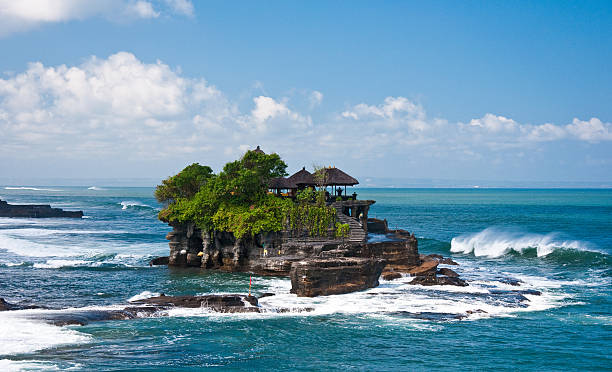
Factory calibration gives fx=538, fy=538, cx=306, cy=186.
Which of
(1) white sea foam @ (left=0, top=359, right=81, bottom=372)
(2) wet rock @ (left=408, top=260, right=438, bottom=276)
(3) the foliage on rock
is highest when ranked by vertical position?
(3) the foliage on rock

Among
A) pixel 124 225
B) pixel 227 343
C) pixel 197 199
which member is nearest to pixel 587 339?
pixel 227 343

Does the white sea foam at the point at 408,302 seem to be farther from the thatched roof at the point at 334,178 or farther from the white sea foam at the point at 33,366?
the thatched roof at the point at 334,178

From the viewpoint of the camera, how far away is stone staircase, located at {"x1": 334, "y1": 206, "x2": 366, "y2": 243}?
153ft

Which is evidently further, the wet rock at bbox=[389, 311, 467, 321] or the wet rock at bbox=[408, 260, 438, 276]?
the wet rock at bbox=[408, 260, 438, 276]

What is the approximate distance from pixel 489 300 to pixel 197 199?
2661 cm

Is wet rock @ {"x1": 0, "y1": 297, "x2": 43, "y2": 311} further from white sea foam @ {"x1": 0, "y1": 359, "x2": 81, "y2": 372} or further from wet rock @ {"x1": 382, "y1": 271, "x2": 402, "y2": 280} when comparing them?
wet rock @ {"x1": 382, "y1": 271, "x2": 402, "y2": 280}

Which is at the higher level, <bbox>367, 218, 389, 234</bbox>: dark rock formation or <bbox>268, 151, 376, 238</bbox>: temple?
<bbox>268, 151, 376, 238</bbox>: temple

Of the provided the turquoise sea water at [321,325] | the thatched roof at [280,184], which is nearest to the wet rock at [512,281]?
the turquoise sea water at [321,325]

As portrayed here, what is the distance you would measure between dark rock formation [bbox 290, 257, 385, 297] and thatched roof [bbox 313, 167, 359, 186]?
13397 millimetres

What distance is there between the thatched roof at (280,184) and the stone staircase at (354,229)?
514 cm

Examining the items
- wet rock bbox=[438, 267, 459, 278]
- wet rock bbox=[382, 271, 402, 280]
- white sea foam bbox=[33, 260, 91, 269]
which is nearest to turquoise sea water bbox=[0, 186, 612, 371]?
white sea foam bbox=[33, 260, 91, 269]

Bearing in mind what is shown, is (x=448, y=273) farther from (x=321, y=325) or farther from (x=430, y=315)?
(x=321, y=325)

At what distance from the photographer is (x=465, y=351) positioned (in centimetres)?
2512

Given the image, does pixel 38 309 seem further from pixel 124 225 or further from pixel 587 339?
pixel 124 225
